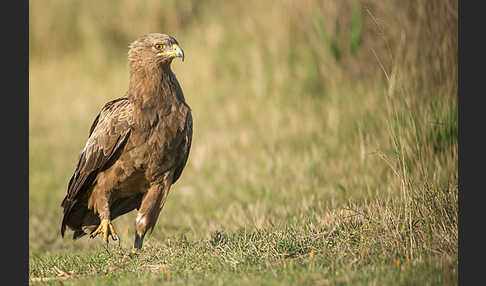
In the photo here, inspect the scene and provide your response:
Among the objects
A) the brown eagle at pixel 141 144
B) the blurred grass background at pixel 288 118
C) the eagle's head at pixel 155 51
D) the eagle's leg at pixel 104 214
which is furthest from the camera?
the eagle's leg at pixel 104 214

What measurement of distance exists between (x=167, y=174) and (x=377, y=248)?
212 centimetres

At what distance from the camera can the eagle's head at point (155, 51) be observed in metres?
5.54

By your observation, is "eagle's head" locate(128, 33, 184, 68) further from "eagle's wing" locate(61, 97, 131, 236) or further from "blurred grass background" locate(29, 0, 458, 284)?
"blurred grass background" locate(29, 0, 458, 284)

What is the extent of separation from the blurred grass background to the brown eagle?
54 cm

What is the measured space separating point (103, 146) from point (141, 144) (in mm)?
371

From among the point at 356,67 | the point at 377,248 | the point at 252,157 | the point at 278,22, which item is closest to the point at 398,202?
the point at 377,248

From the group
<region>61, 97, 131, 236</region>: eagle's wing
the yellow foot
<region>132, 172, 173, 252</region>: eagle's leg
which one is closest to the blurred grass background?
<region>132, 172, 173, 252</region>: eagle's leg

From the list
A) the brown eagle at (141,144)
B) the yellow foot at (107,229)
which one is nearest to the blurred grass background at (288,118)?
the yellow foot at (107,229)

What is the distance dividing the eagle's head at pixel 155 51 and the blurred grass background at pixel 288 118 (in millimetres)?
1722

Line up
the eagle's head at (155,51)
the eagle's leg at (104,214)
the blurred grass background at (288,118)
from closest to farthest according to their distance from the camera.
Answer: the blurred grass background at (288,118), the eagle's head at (155,51), the eagle's leg at (104,214)

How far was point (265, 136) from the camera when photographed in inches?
407

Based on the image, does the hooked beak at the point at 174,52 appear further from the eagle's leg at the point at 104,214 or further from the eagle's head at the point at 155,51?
the eagle's leg at the point at 104,214

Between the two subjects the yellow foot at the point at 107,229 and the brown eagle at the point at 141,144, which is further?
the yellow foot at the point at 107,229

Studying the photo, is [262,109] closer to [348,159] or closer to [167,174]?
[348,159]
